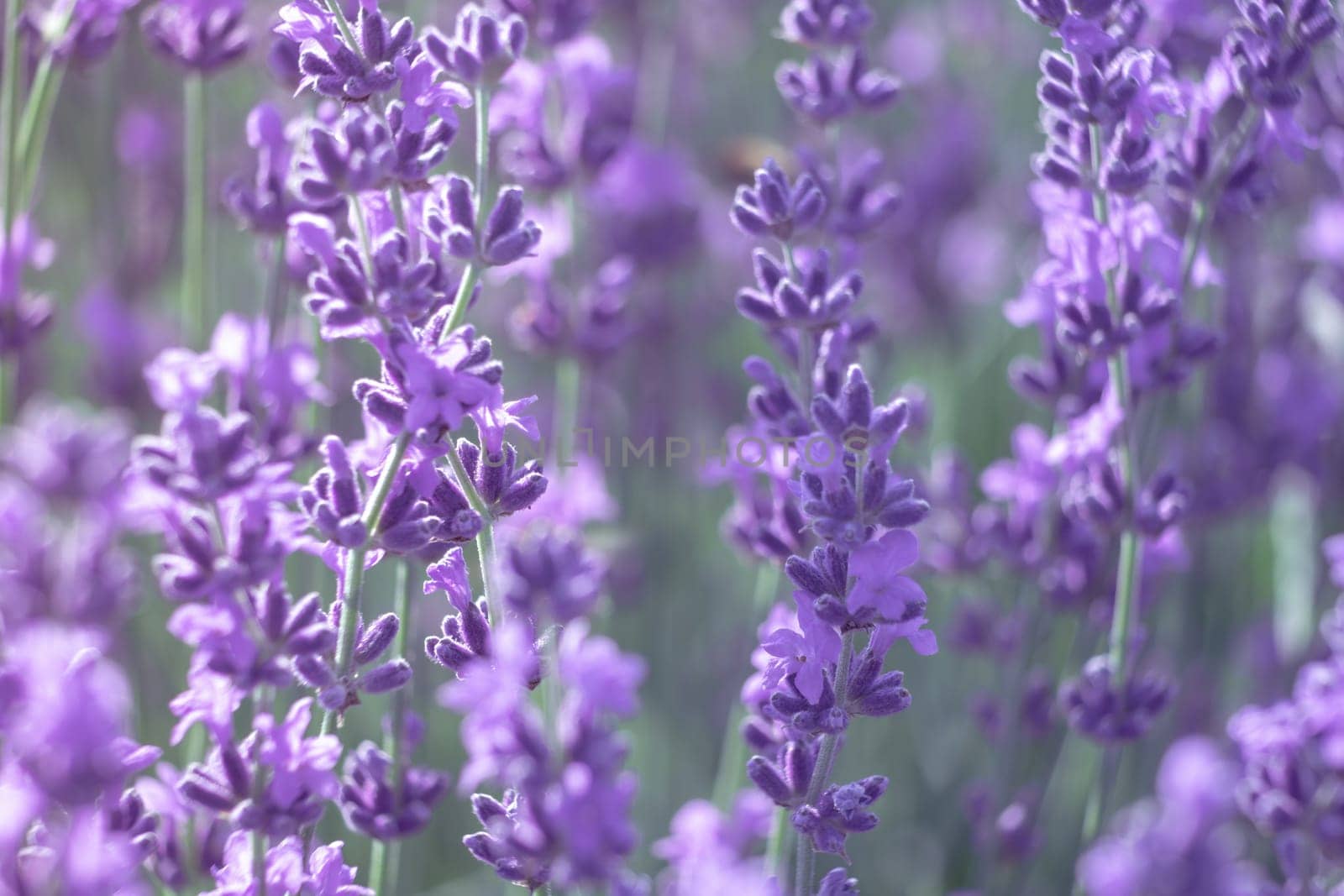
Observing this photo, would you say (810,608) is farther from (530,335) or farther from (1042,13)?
(530,335)

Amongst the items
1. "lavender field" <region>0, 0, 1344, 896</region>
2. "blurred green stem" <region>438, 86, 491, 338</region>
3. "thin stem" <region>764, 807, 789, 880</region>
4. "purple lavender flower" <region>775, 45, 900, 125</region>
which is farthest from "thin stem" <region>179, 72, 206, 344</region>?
"thin stem" <region>764, 807, 789, 880</region>

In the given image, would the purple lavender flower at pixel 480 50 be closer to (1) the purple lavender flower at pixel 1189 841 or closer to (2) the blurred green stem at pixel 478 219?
(2) the blurred green stem at pixel 478 219

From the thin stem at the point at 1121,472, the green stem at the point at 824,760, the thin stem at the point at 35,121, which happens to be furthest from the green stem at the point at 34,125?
the thin stem at the point at 1121,472

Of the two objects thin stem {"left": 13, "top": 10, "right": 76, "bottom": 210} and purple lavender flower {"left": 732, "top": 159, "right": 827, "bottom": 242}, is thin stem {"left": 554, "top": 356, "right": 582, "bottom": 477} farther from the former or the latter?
thin stem {"left": 13, "top": 10, "right": 76, "bottom": 210}

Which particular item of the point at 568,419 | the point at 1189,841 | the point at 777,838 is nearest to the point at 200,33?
the point at 568,419

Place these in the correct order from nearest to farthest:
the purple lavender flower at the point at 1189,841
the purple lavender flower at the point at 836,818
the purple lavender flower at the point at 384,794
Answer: the purple lavender flower at the point at 1189,841 → the purple lavender flower at the point at 836,818 → the purple lavender flower at the point at 384,794

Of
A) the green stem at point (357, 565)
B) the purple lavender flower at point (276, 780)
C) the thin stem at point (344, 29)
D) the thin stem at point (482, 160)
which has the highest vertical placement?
the thin stem at point (344, 29)

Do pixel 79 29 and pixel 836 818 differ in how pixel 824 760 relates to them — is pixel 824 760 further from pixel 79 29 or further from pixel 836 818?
pixel 79 29

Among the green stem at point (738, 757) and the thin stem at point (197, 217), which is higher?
the thin stem at point (197, 217)

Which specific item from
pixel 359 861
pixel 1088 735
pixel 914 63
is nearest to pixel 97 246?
pixel 359 861
